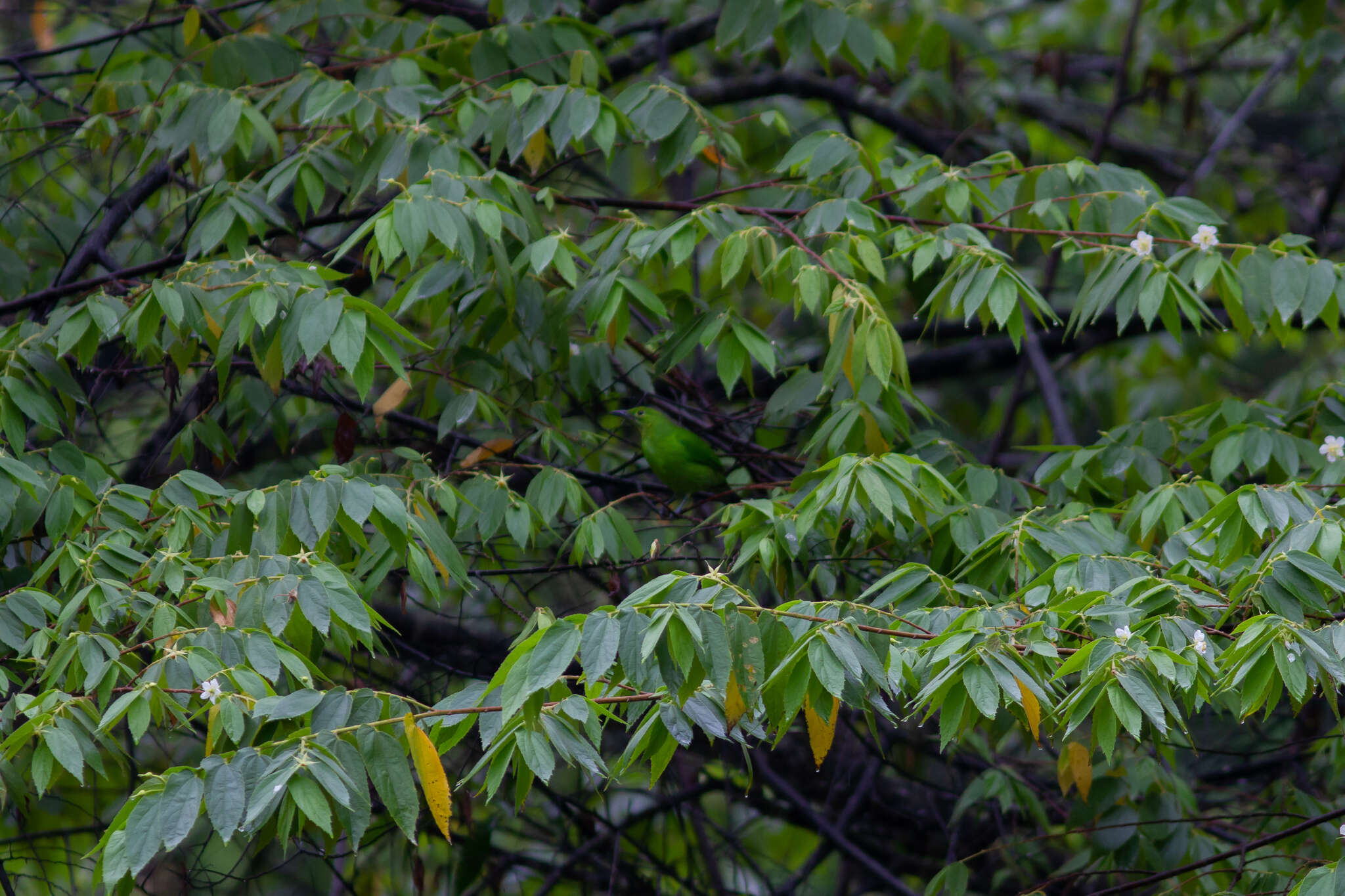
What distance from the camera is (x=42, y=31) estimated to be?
19.0ft

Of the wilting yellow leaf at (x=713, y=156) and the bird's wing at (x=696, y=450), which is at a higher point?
the wilting yellow leaf at (x=713, y=156)

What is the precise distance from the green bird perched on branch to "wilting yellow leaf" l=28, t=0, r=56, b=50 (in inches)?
146

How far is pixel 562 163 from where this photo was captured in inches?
164

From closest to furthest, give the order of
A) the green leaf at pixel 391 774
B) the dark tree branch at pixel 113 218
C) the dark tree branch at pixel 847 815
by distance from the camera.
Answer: the green leaf at pixel 391 774, the dark tree branch at pixel 113 218, the dark tree branch at pixel 847 815

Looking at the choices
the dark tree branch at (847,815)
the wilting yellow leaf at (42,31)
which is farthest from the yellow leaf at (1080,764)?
the wilting yellow leaf at (42,31)

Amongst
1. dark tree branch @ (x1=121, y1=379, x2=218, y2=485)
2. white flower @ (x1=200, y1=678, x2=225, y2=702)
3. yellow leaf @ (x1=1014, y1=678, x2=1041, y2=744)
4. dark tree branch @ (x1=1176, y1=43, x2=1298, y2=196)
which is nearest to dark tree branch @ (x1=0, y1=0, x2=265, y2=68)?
dark tree branch @ (x1=121, y1=379, x2=218, y2=485)

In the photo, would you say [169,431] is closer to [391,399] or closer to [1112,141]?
[391,399]

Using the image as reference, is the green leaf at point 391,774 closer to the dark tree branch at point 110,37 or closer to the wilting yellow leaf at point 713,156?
the wilting yellow leaf at point 713,156

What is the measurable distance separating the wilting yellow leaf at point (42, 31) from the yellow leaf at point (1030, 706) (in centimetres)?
557

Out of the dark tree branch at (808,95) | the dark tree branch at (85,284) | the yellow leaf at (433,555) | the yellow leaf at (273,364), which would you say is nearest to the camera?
the yellow leaf at (433,555)

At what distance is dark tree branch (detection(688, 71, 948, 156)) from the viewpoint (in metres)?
5.20

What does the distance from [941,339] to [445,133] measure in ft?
9.20

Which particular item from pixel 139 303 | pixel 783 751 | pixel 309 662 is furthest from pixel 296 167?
pixel 783 751

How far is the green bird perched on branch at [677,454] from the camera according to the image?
13.7 ft
